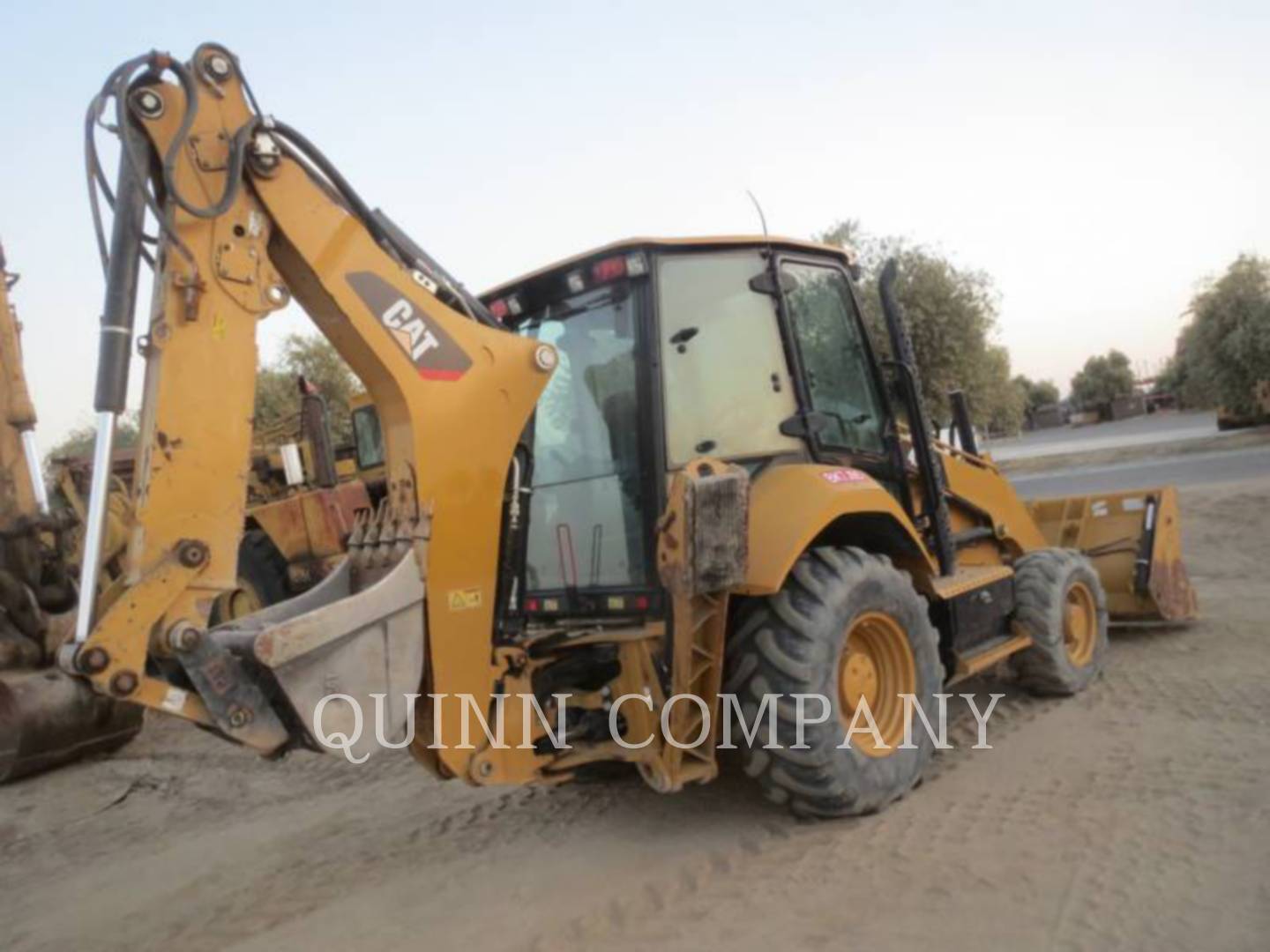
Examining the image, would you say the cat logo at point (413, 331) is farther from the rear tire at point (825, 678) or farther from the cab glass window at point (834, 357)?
the cab glass window at point (834, 357)

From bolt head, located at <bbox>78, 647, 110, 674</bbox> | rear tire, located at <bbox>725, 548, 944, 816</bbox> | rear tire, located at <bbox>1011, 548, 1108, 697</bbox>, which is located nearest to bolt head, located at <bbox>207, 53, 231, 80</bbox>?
bolt head, located at <bbox>78, 647, 110, 674</bbox>

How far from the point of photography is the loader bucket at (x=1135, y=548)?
22.3 feet

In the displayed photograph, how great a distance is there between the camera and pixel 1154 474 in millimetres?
18156

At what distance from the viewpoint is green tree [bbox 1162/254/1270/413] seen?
2500 cm

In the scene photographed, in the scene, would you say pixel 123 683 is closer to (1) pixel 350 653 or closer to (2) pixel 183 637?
(2) pixel 183 637

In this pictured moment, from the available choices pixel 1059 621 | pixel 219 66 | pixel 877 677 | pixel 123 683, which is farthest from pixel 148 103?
pixel 1059 621

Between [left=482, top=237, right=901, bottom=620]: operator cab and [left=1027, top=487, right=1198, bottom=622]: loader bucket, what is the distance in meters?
3.38

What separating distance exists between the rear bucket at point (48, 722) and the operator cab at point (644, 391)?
378 centimetres

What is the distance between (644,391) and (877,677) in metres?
1.64

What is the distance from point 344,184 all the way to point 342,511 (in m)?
6.42

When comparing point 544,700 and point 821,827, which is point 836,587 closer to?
point 821,827

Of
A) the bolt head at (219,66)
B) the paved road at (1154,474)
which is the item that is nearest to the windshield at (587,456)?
the bolt head at (219,66)

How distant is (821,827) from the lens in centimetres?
392

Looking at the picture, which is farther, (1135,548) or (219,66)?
(1135,548)
